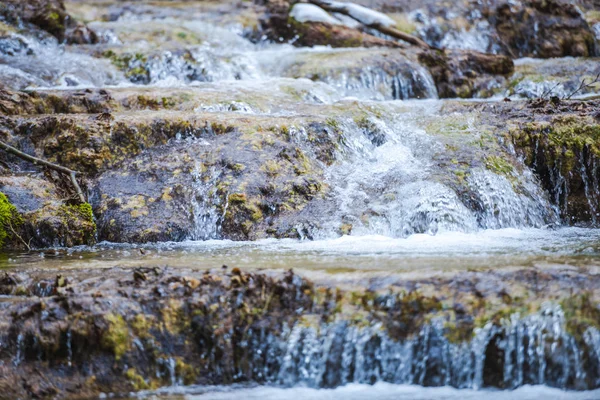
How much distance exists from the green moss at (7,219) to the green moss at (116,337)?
9.28ft

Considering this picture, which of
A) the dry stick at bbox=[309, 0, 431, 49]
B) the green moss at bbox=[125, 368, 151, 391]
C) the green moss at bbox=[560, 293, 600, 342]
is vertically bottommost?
the green moss at bbox=[125, 368, 151, 391]

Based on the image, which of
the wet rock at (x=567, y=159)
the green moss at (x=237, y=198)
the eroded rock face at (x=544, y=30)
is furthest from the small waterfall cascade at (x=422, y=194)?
the eroded rock face at (x=544, y=30)

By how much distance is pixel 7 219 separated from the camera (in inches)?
233

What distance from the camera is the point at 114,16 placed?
50.3 ft

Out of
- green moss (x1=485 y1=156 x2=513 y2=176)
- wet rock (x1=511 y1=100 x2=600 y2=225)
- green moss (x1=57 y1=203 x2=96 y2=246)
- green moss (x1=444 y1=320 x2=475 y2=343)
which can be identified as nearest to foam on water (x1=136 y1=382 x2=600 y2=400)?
green moss (x1=444 y1=320 x2=475 y2=343)

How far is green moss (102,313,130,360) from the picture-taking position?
11.7 ft

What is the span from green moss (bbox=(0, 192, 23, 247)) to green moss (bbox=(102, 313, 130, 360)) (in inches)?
111

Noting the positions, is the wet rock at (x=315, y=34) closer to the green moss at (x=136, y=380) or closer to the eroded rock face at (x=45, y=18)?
the eroded rock face at (x=45, y=18)

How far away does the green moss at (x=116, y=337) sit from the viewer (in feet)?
11.7

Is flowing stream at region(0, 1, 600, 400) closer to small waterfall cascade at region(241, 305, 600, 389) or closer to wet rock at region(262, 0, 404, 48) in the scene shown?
small waterfall cascade at region(241, 305, 600, 389)

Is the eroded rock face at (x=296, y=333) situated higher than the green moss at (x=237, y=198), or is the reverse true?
the eroded rock face at (x=296, y=333)

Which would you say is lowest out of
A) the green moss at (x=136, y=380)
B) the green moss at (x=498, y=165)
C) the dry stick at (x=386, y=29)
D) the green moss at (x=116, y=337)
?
the green moss at (x=136, y=380)

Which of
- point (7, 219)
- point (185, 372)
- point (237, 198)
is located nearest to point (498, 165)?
point (237, 198)

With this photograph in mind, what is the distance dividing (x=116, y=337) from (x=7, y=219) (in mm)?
2965
